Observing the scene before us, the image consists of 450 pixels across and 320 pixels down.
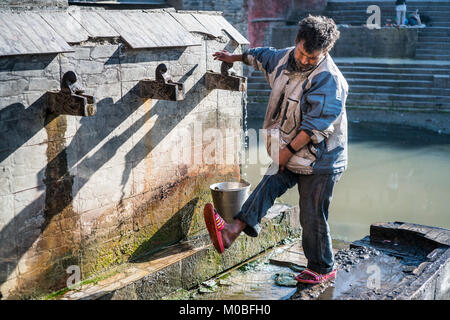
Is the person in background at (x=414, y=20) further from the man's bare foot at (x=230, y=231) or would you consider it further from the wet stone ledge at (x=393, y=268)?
the man's bare foot at (x=230, y=231)

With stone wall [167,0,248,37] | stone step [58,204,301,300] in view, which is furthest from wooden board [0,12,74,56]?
stone wall [167,0,248,37]

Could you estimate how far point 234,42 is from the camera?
518 centimetres

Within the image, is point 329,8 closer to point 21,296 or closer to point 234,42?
point 234,42

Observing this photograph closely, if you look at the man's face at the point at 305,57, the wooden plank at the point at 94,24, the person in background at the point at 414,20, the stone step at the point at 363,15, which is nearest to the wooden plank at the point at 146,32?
the wooden plank at the point at 94,24

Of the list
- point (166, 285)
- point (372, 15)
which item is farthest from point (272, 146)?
point (372, 15)

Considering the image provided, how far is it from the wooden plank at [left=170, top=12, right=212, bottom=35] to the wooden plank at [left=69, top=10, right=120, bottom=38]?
0.83 m

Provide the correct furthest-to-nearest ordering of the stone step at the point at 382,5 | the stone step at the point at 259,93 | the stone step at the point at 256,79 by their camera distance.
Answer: the stone step at the point at 382,5 < the stone step at the point at 256,79 < the stone step at the point at 259,93

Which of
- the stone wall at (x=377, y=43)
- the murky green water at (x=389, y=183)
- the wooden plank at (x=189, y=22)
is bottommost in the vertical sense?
the murky green water at (x=389, y=183)

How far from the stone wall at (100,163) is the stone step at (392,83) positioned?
9.21 m

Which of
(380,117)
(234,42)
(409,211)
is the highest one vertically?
(234,42)

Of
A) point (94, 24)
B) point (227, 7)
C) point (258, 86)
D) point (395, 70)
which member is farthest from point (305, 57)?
point (227, 7)

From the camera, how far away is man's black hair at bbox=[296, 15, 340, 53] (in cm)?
328

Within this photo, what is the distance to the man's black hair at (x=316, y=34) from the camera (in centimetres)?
328
